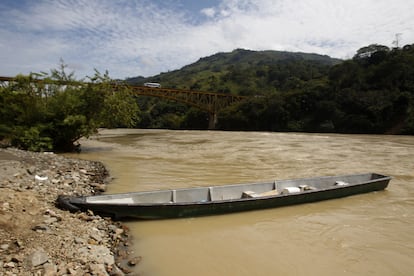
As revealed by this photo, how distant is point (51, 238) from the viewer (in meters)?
4.52

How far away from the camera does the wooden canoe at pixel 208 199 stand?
6.02 meters

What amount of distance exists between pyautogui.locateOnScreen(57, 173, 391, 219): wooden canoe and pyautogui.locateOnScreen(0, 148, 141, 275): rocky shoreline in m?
0.30

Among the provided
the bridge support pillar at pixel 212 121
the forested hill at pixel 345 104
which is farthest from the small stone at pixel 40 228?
the bridge support pillar at pixel 212 121

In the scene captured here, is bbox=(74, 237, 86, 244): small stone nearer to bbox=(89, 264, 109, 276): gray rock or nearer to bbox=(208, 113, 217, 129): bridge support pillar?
bbox=(89, 264, 109, 276): gray rock

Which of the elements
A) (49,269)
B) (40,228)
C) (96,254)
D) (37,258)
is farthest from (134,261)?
(40,228)

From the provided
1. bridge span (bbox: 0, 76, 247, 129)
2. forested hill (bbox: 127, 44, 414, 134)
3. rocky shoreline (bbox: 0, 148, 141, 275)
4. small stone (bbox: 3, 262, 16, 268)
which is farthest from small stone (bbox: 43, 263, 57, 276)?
bridge span (bbox: 0, 76, 247, 129)

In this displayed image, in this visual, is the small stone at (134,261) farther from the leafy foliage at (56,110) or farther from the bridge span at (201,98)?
the bridge span at (201,98)

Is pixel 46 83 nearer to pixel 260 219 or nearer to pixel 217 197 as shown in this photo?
pixel 217 197

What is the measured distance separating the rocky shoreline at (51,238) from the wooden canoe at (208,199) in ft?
0.98

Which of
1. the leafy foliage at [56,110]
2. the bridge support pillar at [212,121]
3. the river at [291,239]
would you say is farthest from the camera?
the bridge support pillar at [212,121]

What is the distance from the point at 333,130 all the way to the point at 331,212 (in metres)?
39.7

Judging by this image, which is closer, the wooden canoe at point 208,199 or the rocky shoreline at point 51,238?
the rocky shoreline at point 51,238

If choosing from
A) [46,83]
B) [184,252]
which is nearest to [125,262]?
[184,252]

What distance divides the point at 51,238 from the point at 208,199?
154 inches
